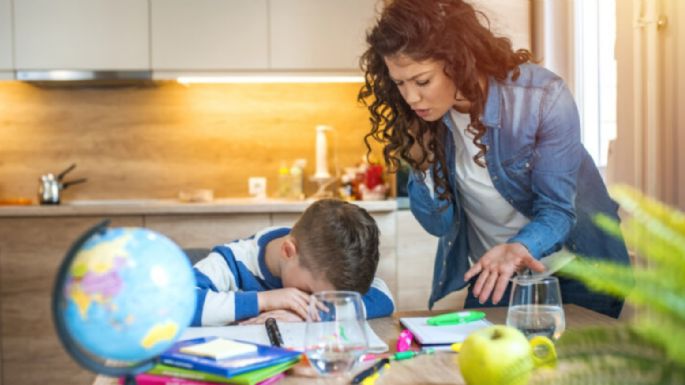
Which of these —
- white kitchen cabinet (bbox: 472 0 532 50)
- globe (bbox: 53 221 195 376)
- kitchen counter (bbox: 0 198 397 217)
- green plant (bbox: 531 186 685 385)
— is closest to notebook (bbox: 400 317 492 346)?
globe (bbox: 53 221 195 376)

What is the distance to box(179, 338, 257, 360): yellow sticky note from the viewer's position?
107cm

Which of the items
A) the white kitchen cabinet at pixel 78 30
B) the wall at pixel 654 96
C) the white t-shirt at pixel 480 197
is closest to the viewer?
the white t-shirt at pixel 480 197

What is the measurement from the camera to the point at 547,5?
302cm

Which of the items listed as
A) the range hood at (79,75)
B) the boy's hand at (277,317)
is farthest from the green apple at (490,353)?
the range hood at (79,75)

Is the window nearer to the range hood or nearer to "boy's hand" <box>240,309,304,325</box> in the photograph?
"boy's hand" <box>240,309,304,325</box>

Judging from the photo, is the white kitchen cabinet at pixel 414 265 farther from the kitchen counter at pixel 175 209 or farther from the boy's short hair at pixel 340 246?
the boy's short hair at pixel 340 246

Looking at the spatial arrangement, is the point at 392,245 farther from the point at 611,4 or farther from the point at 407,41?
the point at 407,41

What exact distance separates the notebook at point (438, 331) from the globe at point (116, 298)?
21.5 inches

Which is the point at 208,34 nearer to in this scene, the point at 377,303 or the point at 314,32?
the point at 314,32

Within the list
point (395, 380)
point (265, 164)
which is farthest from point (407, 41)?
point (265, 164)

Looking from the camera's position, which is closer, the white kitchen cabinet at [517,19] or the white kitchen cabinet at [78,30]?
the white kitchen cabinet at [517,19]

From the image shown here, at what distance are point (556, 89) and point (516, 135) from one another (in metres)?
0.13

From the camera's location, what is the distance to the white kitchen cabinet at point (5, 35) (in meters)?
3.40

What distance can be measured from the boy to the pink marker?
9.2 inches
